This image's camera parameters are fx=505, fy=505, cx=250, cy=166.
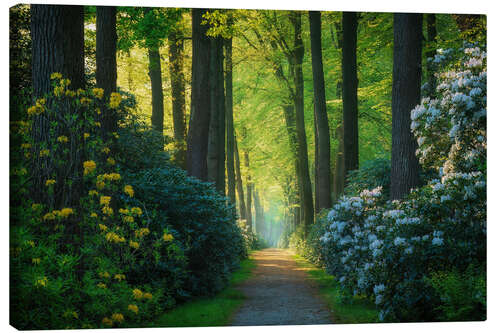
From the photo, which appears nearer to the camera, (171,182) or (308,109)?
(171,182)

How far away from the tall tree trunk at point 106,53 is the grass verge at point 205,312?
2.89 metres

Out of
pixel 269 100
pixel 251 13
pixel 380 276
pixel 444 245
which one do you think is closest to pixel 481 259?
pixel 444 245

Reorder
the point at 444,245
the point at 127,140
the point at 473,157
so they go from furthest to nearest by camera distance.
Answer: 1. the point at 127,140
2. the point at 473,157
3. the point at 444,245

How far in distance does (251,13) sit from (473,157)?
28.7 feet

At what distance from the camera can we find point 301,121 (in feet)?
56.4

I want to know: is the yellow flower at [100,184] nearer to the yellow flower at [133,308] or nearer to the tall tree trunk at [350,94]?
the yellow flower at [133,308]

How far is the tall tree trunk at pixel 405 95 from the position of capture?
7.98 metres

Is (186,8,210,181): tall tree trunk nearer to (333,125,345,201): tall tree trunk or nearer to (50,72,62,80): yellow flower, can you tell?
(50,72,62,80): yellow flower

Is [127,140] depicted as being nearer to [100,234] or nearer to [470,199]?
[100,234]

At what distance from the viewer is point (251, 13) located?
13992 mm

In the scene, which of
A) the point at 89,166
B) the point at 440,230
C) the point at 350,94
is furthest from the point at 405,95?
the point at 89,166

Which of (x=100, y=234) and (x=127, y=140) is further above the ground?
(x=127, y=140)

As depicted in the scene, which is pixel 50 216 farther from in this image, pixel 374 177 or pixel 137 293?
pixel 374 177

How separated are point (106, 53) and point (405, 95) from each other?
15.6 ft
